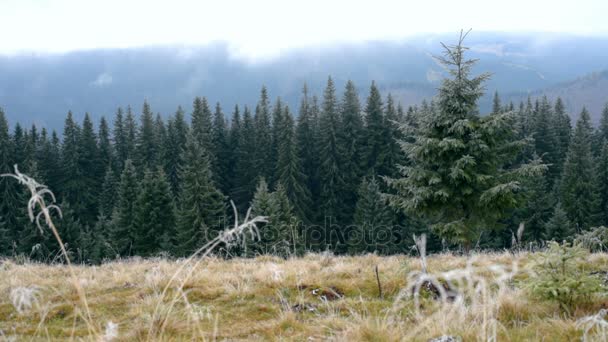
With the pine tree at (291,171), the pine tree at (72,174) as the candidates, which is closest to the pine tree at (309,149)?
the pine tree at (291,171)

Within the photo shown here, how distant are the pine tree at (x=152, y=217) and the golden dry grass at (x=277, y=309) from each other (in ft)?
110

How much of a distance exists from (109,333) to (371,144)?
55.2m

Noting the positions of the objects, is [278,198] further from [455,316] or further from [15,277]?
[455,316]

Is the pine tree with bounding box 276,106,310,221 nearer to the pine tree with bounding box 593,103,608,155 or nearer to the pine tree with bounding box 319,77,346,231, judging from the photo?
the pine tree with bounding box 319,77,346,231

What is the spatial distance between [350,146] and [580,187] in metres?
24.9

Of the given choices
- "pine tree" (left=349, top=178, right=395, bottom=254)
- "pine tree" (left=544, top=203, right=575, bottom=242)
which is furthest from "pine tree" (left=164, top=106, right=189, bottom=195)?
"pine tree" (left=544, top=203, right=575, bottom=242)

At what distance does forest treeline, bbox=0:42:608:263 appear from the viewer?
39.5 metres

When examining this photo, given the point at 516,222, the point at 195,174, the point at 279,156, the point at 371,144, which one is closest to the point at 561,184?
the point at 516,222

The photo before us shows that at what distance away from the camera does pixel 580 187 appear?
46500 millimetres

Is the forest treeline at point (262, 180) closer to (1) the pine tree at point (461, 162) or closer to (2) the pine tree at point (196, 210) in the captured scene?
(2) the pine tree at point (196, 210)

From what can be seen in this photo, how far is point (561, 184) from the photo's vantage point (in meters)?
48.4

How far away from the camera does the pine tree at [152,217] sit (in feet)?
131

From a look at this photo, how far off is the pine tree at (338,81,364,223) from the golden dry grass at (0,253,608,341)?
1907 inches

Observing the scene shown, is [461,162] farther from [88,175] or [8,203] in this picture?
[88,175]
